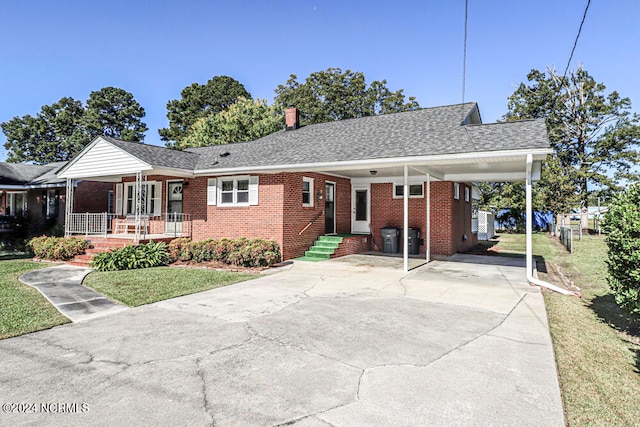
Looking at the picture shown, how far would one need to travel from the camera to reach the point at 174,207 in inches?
569

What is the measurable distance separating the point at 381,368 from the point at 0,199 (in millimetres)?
28361

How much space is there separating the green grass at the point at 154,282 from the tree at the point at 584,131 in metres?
25.8

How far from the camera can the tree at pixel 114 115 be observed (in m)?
44.4

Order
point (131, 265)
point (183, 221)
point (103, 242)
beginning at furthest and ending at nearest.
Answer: point (183, 221)
point (103, 242)
point (131, 265)

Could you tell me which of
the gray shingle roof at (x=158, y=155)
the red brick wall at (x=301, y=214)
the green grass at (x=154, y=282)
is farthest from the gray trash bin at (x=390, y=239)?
the gray shingle roof at (x=158, y=155)

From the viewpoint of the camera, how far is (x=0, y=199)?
22.3m

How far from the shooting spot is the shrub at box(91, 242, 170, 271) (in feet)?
34.2

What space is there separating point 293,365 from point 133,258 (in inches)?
351

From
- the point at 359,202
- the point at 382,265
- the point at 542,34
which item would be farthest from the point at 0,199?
the point at 542,34

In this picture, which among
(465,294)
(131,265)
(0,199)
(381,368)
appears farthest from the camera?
(0,199)

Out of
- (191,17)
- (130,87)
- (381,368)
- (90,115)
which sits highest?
(130,87)

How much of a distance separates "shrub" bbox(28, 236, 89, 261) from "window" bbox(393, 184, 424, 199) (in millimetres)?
12119

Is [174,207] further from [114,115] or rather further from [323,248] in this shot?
[114,115]

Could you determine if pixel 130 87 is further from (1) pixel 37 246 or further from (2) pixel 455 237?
(2) pixel 455 237
